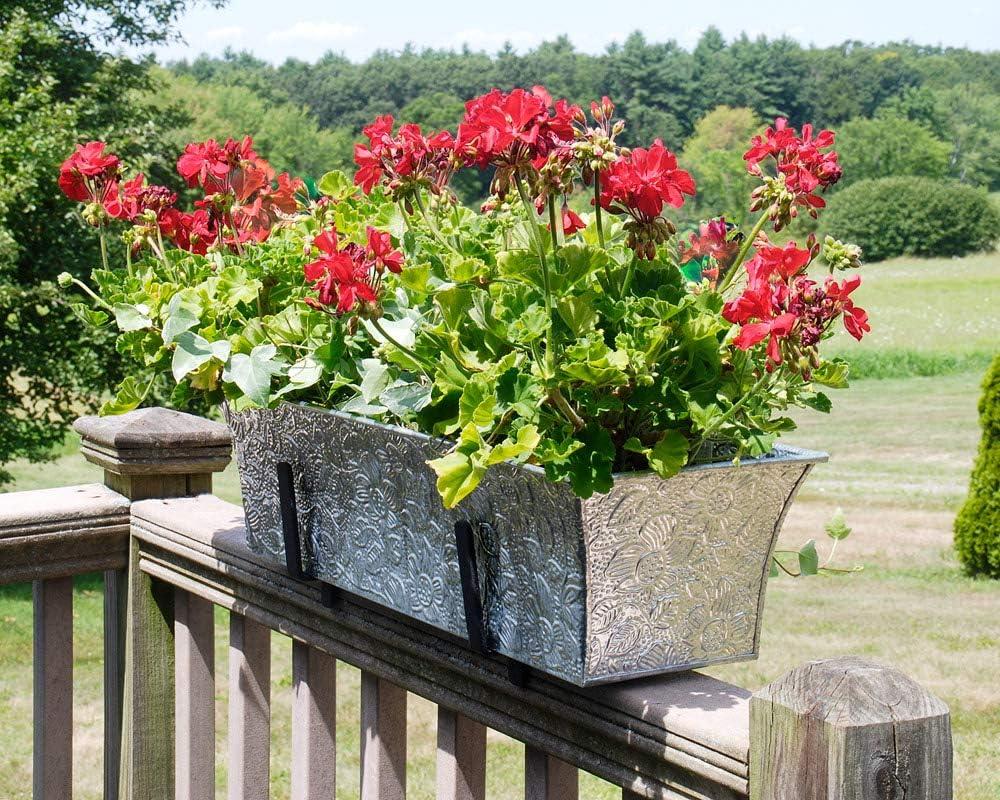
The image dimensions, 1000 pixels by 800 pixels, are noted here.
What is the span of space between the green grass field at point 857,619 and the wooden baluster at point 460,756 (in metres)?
3.61

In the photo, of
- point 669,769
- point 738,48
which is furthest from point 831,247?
point 738,48

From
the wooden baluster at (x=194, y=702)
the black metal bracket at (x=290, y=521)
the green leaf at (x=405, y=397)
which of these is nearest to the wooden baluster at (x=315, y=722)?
the black metal bracket at (x=290, y=521)

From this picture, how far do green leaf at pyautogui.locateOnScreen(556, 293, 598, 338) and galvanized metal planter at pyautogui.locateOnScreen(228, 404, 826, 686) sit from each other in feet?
0.38

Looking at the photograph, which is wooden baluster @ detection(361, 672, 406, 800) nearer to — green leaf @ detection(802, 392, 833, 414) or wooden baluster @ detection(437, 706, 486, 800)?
wooden baluster @ detection(437, 706, 486, 800)

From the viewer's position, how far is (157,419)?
175 cm

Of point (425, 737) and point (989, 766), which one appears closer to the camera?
point (989, 766)

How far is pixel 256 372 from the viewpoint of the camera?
1.14 m

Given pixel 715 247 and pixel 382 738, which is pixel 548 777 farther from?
pixel 715 247

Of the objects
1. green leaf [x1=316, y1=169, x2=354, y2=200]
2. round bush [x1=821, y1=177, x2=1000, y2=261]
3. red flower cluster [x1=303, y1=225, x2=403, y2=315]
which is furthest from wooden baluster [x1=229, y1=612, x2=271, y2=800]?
round bush [x1=821, y1=177, x2=1000, y2=261]

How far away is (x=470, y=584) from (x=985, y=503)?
679cm

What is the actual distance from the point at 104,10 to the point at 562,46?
208 feet

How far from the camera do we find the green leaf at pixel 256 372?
44.6 inches

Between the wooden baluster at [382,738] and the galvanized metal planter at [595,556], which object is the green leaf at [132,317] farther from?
the wooden baluster at [382,738]

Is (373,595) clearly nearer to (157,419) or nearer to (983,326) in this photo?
(157,419)
